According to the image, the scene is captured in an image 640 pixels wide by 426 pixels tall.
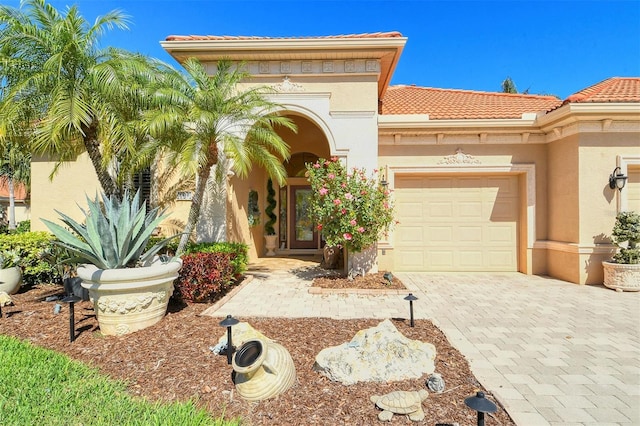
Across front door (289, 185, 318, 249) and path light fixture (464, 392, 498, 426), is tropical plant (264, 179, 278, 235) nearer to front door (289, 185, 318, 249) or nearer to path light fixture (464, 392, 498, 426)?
front door (289, 185, 318, 249)

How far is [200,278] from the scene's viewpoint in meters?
5.97

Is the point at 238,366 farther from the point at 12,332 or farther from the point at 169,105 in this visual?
the point at 169,105

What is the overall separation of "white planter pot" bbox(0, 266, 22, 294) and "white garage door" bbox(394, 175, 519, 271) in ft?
29.8

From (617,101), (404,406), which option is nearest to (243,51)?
(404,406)

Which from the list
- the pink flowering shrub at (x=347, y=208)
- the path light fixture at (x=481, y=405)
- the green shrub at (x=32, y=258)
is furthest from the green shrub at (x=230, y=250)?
the path light fixture at (x=481, y=405)

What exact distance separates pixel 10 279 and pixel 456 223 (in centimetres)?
1088

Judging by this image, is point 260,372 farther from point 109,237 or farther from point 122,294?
point 109,237

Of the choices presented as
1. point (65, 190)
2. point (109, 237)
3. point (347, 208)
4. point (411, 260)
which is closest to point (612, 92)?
point (411, 260)

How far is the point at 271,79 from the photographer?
897 cm

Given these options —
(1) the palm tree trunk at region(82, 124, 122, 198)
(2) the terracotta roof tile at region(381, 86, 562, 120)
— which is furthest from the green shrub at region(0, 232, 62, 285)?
(2) the terracotta roof tile at region(381, 86, 562, 120)

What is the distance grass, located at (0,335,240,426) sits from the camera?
Answer: 269cm

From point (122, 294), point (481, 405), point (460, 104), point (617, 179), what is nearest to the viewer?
point (481, 405)

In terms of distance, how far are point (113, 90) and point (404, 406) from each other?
7.24 m

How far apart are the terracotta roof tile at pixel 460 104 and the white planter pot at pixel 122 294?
8.28 meters
